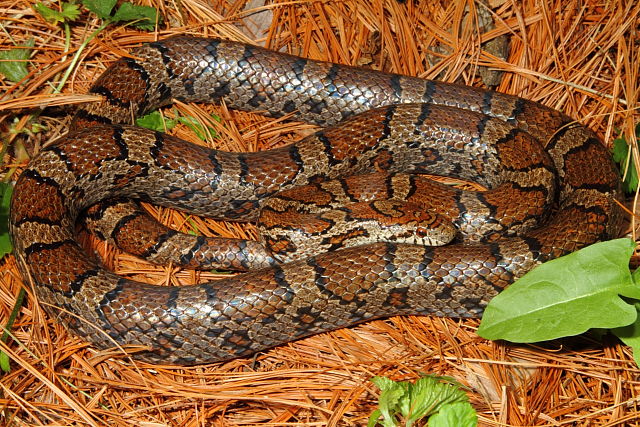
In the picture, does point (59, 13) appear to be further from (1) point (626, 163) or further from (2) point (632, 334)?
(2) point (632, 334)

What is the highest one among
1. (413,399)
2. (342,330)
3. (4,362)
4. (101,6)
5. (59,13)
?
(101,6)

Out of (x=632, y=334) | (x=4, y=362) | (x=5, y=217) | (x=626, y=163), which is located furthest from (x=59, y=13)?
(x=632, y=334)

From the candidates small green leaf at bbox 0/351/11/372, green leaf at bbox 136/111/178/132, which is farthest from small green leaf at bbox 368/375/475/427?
green leaf at bbox 136/111/178/132

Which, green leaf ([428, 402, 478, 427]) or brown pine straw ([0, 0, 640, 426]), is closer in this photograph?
green leaf ([428, 402, 478, 427])

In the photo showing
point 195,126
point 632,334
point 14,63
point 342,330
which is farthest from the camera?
point 195,126

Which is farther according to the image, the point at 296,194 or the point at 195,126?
the point at 195,126

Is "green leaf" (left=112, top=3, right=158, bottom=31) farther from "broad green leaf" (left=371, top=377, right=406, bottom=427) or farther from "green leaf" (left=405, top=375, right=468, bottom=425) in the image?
"green leaf" (left=405, top=375, right=468, bottom=425)
